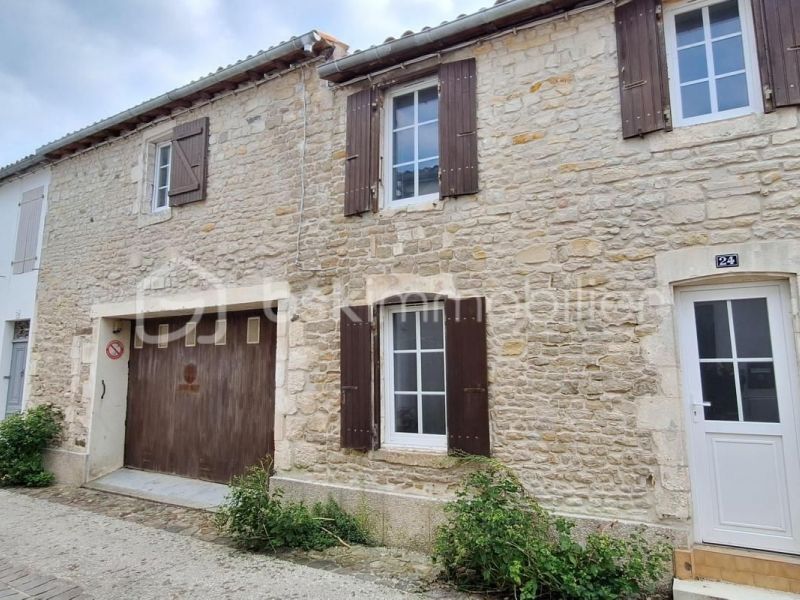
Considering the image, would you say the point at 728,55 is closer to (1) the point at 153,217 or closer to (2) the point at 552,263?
(2) the point at 552,263

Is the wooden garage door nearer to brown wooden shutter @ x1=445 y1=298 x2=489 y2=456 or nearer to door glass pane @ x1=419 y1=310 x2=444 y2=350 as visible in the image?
door glass pane @ x1=419 y1=310 x2=444 y2=350

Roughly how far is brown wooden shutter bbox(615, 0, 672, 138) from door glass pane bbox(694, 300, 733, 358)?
1.41 metres

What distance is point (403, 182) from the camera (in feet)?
16.6

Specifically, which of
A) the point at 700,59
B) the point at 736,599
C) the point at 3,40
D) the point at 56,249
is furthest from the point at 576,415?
the point at 3,40

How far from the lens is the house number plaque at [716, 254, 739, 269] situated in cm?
348

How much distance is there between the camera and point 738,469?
3.46 meters

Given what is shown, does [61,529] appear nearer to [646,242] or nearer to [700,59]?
[646,242]

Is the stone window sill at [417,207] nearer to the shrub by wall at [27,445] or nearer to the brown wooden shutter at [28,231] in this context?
the shrub by wall at [27,445]

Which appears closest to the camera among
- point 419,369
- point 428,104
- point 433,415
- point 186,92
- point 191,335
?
point 433,415

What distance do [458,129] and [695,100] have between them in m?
1.94

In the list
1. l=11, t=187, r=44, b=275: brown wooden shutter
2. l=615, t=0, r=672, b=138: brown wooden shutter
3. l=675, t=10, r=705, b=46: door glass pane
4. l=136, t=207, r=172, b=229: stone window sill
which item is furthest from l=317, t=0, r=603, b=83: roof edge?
l=11, t=187, r=44, b=275: brown wooden shutter

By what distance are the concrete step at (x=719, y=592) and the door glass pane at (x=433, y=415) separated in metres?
2.06

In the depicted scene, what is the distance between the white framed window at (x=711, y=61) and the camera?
145 inches

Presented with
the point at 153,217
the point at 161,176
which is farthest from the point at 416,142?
Answer: the point at 161,176
